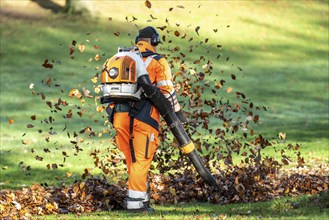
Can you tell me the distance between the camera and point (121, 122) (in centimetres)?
977

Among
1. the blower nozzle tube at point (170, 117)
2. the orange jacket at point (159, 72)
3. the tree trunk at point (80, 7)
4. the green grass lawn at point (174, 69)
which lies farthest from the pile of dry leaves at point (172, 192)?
the tree trunk at point (80, 7)

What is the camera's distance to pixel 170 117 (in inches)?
390

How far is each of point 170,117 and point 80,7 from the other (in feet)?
97.9

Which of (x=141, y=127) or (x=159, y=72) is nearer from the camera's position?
(x=141, y=127)

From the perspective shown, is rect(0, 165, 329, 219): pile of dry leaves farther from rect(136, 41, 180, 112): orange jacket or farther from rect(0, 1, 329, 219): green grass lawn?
rect(0, 1, 329, 219): green grass lawn

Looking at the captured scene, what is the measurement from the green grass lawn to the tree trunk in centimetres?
66

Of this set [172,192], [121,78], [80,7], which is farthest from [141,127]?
[80,7]

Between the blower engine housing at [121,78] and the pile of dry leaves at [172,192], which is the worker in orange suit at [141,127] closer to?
the blower engine housing at [121,78]

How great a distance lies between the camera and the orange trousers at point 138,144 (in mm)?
9672

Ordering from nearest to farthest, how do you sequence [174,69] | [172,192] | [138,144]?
[138,144] → [172,192] → [174,69]

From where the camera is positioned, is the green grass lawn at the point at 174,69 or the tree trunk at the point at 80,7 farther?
the tree trunk at the point at 80,7

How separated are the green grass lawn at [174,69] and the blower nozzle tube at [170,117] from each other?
18.2 ft

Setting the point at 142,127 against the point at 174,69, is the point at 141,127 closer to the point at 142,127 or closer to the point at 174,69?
the point at 142,127

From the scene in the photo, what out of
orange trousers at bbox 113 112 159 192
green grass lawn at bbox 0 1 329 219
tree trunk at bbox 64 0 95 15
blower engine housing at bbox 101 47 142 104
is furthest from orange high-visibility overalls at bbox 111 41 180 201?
tree trunk at bbox 64 0 95 15
